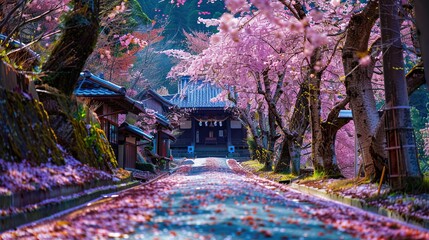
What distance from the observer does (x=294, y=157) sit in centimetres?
2570

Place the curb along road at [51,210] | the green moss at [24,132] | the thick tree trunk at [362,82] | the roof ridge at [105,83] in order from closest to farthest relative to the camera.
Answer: the curb along road at [51,210], the green moss at [24,132], the thick tree trunk at [362,82], the roof ridge at [105,83]

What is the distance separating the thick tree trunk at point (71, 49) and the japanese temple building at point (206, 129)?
41.8 metres

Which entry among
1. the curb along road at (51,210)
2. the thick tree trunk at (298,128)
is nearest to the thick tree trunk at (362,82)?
the curb along road at (51,210)

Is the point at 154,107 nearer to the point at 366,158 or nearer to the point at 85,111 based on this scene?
the point at 85,111

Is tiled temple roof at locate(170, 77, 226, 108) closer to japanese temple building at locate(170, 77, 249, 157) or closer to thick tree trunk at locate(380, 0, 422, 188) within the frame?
japanese temple building at locate(170, 77, 249, 157)

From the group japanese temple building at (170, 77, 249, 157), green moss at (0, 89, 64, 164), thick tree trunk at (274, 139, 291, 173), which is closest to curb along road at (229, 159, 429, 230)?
green moss at (0, 89, 64, 164)

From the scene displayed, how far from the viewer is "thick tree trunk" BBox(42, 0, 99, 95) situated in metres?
17.8

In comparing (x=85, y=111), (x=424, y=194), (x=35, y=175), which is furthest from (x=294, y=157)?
(x=35, y=175)

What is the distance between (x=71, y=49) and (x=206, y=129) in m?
48.0

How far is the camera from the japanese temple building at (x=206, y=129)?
62250 millimetres

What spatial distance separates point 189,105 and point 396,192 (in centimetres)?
5071

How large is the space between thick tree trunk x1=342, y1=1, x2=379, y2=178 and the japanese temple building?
148 feet

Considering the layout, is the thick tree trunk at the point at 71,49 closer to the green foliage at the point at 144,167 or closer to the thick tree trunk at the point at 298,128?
the thick tree trunk at the point at 298,128

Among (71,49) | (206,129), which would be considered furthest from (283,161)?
(206,129)
